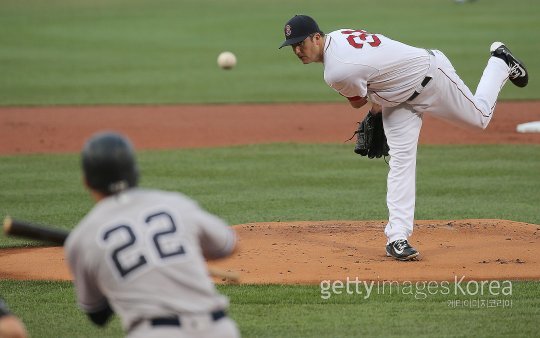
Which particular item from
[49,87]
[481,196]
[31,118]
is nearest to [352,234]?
[481,196]

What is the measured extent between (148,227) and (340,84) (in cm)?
384

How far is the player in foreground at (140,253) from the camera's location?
3.73 meters

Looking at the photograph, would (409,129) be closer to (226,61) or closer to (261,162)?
(261,162)

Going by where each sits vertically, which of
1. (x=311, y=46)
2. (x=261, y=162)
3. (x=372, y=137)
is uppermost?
(x=311, y=46)

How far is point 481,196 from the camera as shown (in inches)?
419

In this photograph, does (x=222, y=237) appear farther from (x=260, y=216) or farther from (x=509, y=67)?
(x=260, y=216)

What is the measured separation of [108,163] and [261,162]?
29.5 feet

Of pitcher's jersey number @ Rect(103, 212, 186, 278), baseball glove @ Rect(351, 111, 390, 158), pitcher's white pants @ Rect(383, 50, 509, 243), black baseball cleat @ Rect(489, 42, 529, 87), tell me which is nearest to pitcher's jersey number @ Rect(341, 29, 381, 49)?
pitcher's white pants @ Rect(383, 50, 509, 243)

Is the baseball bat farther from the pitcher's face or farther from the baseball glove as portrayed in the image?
the baseball glove

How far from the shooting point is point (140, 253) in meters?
3.72

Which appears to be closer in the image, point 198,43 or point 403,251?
point 403,251

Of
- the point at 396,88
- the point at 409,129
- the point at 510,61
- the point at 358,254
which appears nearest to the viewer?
the point at 396,88

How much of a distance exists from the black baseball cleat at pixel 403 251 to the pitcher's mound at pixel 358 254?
0.17 feet

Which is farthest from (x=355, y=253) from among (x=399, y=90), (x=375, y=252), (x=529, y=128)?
(x=529, y=128)
